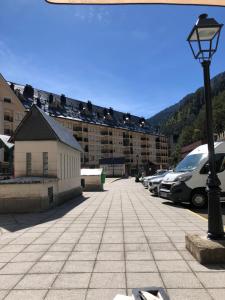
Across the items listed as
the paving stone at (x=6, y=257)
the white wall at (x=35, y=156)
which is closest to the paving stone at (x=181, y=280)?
the paving stone at (x=6, y=257)

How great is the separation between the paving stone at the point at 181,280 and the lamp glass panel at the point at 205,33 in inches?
162

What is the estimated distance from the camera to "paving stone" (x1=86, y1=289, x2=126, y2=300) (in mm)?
4985

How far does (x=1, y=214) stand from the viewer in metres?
14.7

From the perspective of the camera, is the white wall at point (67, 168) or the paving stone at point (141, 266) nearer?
the paving stone at point (141, 266)

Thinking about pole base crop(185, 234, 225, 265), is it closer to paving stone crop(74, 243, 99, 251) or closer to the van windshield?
paving stone crop(74, 243, 99, 251)

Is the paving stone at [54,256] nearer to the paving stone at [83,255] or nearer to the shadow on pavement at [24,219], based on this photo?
the paving stone at [83,255]

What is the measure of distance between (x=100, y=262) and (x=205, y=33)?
14.8ft

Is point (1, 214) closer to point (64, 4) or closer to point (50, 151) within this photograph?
point (50, 151)

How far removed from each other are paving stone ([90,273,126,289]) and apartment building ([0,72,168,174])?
62326mm

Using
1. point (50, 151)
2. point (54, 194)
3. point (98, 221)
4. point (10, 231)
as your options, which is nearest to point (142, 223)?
point (98, 221)

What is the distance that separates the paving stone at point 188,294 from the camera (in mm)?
4918

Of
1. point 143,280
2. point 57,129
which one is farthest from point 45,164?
point 143,280

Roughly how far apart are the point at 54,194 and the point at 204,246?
11883 millimetres

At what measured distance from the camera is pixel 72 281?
571 centimetres
